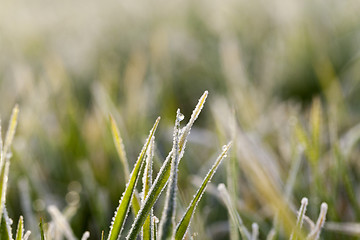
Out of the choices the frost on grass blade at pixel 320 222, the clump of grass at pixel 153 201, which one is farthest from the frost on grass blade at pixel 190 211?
the frost on grass blade at pixel 320 222

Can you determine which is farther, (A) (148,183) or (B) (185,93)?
(B) (185,93)

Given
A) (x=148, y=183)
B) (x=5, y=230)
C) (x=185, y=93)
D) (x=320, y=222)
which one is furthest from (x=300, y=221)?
(x=185, y=93)

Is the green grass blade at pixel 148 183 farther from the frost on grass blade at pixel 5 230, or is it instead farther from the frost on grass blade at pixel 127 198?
the frost on grass blade at pixel 5 230

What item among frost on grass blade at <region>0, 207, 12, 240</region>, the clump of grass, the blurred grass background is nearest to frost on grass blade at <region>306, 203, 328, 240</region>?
the clump of grass

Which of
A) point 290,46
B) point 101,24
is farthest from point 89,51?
point 290,46

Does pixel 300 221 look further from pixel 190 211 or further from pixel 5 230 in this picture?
pixel 5 230

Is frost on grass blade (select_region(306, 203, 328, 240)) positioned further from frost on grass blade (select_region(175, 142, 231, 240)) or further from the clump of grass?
frost on grass blade (select_region(175, 142, 231, 240))

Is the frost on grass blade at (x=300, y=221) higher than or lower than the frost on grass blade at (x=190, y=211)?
lower

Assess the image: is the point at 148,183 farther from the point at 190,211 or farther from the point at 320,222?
the point at 320,222

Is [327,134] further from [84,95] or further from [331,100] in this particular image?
[84,95]
